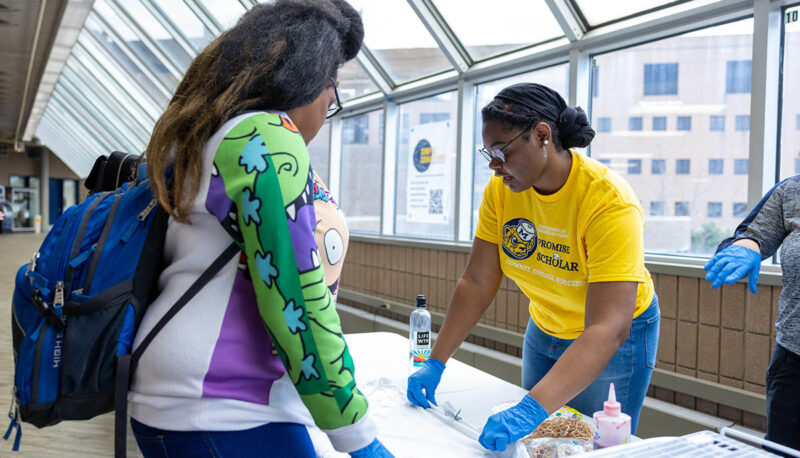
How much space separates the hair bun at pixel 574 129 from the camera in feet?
5.39

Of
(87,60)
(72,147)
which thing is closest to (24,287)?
(87,60)

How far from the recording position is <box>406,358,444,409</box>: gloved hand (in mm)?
1665

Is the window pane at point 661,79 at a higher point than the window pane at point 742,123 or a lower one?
higher

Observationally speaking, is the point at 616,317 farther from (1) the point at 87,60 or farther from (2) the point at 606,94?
(1) the point at 87,60

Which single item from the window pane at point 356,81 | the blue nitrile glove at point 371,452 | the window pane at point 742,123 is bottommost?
the blue nitrile glove at point 371,452

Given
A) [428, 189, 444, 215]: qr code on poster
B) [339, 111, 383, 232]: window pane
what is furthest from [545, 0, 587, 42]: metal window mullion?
[339, 111, 383, 232]: window pane

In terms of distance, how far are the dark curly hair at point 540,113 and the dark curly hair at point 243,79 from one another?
2.59 ft

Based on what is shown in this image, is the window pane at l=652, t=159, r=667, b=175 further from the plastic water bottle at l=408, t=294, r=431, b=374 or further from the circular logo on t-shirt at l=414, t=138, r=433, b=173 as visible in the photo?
the circular logo on t-shirt at l=414, t=138, r=433, b=173

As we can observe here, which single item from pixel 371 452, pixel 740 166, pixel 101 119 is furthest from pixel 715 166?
pixel 101 119

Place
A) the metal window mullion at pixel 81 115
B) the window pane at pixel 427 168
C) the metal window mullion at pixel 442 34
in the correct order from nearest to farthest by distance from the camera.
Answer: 1. the metal window mullion at pixel 442 34
2. the window pane at pixel 427 168
3. the metal window mullion at pixel 81 115

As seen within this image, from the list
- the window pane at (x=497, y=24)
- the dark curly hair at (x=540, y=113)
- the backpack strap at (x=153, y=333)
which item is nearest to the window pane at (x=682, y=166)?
the window pane at (x=497, y=24)

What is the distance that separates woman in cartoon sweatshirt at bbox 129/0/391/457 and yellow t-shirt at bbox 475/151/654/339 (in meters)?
0.87

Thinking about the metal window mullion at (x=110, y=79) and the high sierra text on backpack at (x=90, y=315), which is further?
the metal window mullion at (x=110, y=79)

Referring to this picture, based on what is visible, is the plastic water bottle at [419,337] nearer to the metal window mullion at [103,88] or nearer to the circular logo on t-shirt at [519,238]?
the circular logo on t-shirt at [519,238]
